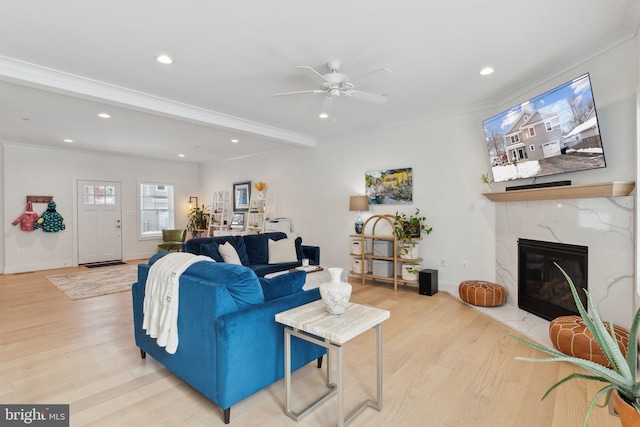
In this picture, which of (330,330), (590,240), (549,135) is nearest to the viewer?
(330,330)

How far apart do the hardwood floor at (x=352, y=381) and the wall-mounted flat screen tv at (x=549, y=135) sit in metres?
1.79

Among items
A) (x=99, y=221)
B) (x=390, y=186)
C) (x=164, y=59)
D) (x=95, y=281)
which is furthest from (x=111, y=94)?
(x=99, y=221)

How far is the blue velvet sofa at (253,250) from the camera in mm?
4547

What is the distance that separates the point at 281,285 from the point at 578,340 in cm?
244

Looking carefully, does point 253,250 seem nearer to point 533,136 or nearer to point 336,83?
point 336,83

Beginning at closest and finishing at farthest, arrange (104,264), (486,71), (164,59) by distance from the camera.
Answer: (164,59) < (486,71) < (104,264)

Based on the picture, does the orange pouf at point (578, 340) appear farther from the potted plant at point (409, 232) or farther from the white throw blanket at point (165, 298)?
the white throw blanket at point (165, 298)

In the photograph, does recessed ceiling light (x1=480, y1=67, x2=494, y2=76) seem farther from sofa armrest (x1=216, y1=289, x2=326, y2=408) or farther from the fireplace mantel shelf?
sofa armrest (x1=216, y1=289, x2=326, y2=408)

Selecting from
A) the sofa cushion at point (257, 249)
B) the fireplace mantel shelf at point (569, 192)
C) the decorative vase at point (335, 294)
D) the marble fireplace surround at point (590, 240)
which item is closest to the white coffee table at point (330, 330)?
the decorative vase at point (335, 294)

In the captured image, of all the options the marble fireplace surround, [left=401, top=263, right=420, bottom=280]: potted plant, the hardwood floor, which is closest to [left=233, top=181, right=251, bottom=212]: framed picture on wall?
[left=401, top=263, right=420, bottom=280]: potted plant

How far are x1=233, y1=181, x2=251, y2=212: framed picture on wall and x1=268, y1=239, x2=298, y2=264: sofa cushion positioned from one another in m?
2.74

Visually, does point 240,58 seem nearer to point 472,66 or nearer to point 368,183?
Result: point 472,66

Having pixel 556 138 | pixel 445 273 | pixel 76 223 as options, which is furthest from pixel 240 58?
pixel 76 223

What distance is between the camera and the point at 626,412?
35.8 inches
